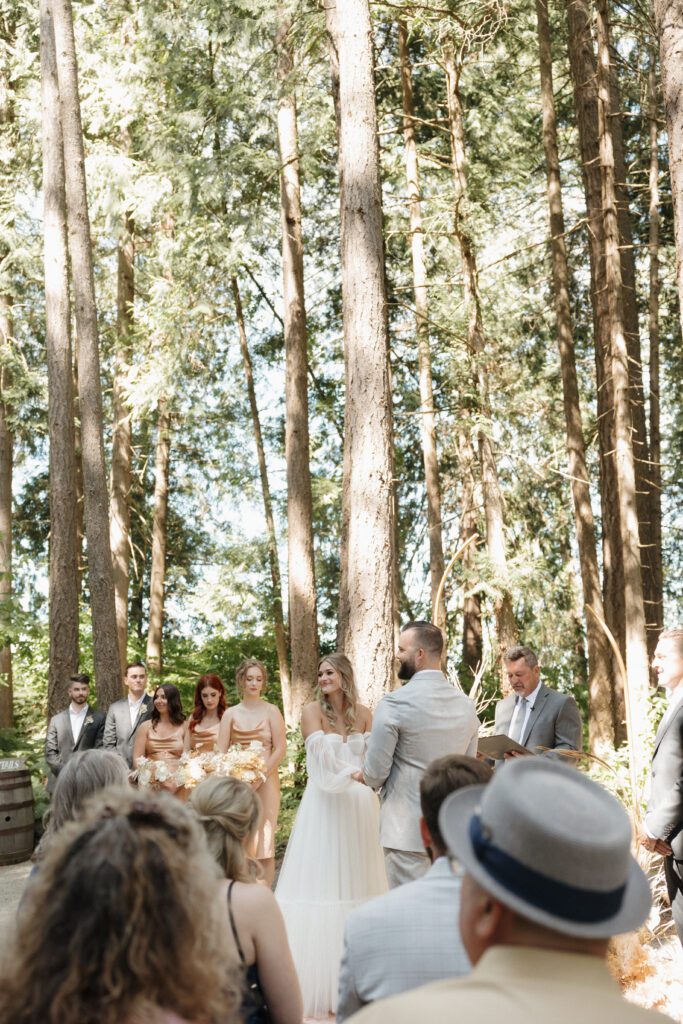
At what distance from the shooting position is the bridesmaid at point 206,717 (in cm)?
938

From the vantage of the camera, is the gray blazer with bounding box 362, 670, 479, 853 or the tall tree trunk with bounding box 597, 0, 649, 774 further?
the tall tree trunk with bounding box 597, 0, 649, 774

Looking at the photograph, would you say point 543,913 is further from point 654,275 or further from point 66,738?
point 654,275

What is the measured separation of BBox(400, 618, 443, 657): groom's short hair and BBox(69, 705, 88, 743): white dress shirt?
21.5 ft

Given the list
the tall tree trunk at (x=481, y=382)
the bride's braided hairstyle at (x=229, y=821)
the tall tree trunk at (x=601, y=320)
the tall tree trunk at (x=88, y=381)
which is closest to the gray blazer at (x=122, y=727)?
the tall tree trunk at (x=88, y=381)

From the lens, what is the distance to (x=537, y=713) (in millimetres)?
7215

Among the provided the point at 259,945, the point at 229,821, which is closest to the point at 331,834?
the point at 229,821

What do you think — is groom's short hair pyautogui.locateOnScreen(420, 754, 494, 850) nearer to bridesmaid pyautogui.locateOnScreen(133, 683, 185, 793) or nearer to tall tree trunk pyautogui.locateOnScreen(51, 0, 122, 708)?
bridesmaid pyautogui.locateOnScreen(133, 683, 185, 793)

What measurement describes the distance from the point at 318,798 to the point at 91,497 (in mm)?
8274

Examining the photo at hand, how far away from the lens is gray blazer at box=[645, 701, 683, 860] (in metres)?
5.12

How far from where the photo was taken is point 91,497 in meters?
14.3

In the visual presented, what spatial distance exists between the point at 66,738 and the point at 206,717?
2.55m

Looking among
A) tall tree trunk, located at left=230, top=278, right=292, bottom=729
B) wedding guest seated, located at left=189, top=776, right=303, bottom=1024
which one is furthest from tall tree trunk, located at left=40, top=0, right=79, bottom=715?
wedding guest seated, located at left=189, top=776, right=303, bottom=1024

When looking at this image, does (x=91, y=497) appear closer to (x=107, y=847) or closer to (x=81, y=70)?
(x=81, y=70)

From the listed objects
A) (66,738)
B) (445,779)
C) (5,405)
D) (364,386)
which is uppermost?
(5,405)
